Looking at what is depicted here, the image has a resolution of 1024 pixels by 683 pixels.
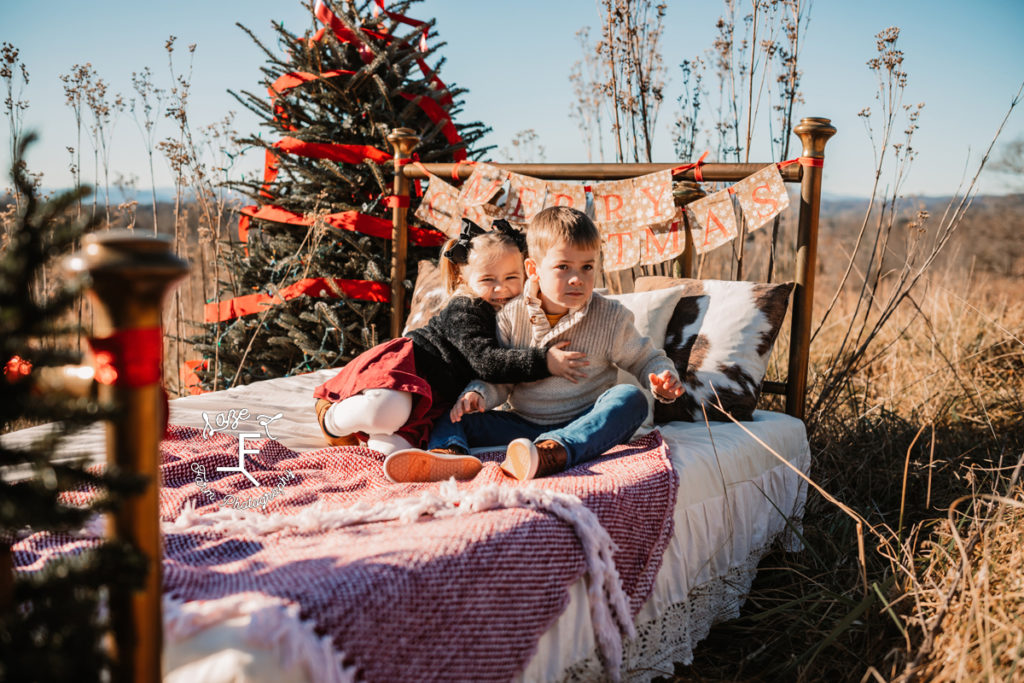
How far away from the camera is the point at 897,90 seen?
2803 millimetres

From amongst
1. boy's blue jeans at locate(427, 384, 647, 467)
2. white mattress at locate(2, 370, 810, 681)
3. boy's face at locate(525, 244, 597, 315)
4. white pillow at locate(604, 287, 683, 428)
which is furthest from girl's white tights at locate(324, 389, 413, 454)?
white pillow at locate(604, 287, 683, 428)

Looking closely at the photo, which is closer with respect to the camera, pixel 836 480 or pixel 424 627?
pixel 424 627

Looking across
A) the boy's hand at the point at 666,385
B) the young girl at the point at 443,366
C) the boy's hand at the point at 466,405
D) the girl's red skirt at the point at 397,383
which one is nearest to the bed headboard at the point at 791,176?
the young girl at the point at 443,366

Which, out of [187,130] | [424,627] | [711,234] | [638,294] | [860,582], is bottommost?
→ [860,582]

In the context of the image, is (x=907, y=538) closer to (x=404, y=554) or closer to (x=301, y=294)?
(x=404, y=554)

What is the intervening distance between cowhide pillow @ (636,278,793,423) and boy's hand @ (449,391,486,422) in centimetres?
65

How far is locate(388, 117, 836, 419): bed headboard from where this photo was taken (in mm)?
2510

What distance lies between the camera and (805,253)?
2541 millimetres

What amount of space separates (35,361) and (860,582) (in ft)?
6.09

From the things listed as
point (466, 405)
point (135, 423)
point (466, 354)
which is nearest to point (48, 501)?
point (135, 423)

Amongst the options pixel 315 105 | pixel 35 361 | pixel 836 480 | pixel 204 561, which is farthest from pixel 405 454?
pixel 315 105

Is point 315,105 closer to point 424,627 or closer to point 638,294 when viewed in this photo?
point 638,294

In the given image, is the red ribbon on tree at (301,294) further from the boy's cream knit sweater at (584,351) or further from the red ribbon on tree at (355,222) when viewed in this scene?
the boy's cream knit sweater at (584,351)

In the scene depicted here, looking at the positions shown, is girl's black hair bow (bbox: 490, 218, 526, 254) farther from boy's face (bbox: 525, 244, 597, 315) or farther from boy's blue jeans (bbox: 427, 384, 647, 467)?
boy's blue jeans (bbox: 427, 384, 647, 467)
